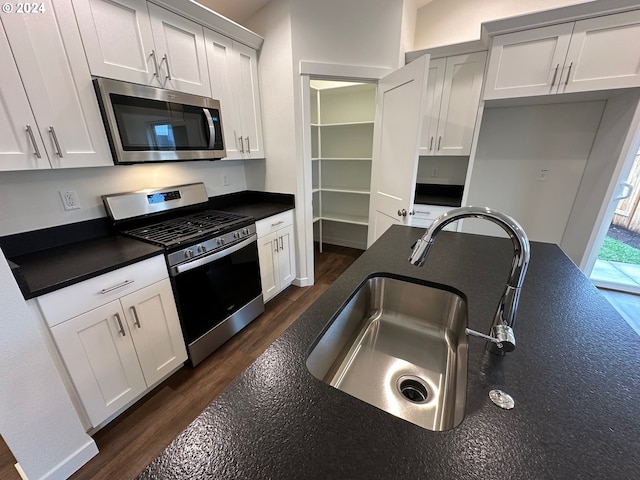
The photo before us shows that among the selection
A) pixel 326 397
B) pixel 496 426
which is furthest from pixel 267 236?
pixel 496 426

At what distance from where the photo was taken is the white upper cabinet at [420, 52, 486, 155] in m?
2.22

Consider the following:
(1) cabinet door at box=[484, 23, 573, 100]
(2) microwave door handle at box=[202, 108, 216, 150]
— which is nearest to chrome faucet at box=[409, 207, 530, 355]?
(2) microwave door handle at box=[202, 108, 216, 150]

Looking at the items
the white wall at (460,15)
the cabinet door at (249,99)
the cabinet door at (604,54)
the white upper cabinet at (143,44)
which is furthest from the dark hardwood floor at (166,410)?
the white wall at (460,15)

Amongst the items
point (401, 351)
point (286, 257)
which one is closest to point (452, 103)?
point (286, 257)

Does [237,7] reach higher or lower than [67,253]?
higher

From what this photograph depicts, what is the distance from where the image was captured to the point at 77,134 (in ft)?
4.35

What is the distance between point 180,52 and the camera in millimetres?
1697

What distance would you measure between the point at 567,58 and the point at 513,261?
90.1 inches

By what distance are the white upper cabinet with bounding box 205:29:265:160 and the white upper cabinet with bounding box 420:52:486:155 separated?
5.37 feet

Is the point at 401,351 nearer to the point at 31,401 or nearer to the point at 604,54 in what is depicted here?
the point at 31,401

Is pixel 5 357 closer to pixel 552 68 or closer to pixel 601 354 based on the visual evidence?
pixel 601 354

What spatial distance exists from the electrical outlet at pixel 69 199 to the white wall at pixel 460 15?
3196 millimetres

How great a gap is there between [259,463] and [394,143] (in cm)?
226

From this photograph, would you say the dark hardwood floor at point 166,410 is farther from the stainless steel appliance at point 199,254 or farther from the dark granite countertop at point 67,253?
the dark granite countertop at point 67,253
